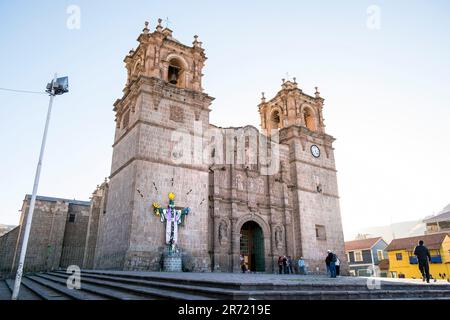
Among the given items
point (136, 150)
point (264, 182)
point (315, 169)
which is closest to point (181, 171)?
point (136, 150)

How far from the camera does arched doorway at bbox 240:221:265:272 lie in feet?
76.2

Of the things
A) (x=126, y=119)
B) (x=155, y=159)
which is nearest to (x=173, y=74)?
(x=126, y=119)

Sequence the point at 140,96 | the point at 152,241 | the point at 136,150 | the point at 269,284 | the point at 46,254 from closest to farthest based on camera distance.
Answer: the point at 269,284 < the point at 152,241 < the point at 136,150 < the point at 140,96 < the point at 46,254

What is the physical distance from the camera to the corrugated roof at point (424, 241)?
31717 millimetres

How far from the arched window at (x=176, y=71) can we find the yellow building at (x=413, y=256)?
83.7ft

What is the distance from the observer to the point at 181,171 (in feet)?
66.2

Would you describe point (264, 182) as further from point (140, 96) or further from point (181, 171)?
point (140, 96)

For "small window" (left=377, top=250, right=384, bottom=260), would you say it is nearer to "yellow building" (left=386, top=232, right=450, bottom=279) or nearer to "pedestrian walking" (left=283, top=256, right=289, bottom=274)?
"yellow building" (left=386, top=232, right=450, bottom=279)

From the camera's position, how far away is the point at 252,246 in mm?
24188

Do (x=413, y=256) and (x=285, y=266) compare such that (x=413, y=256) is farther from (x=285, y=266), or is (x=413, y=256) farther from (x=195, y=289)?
(x=195, y=289)

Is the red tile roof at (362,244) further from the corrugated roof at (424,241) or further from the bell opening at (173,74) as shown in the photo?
the bell opening at (173,74)

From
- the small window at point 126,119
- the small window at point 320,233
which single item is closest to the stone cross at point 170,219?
the small window at point 126,119

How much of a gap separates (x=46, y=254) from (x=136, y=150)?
15961 millimetres

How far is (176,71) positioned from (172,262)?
1500 centimetres
